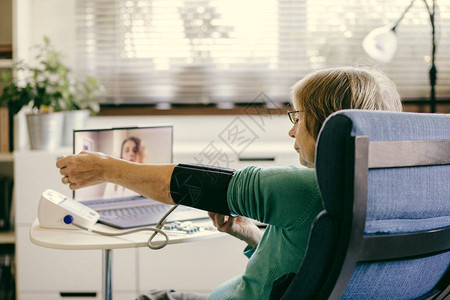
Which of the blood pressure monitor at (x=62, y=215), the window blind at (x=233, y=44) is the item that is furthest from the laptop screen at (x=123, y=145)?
the window blind at (x=233, y=44)

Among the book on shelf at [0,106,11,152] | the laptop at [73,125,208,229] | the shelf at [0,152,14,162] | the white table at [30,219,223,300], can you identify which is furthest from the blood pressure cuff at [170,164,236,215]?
the book on shelf at [0,106,11,152]

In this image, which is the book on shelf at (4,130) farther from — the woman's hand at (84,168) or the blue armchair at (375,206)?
the blue armchair at (375,206)

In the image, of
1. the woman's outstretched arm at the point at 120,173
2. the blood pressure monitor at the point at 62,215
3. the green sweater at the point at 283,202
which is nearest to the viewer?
A: the green sweater at the point at 283,202

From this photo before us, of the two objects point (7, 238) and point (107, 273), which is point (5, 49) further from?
point (107, 273)

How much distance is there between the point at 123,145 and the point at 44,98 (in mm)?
846

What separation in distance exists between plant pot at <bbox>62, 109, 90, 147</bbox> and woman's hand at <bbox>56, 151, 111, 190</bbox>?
4.29ft

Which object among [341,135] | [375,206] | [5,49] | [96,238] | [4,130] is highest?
[5,49]

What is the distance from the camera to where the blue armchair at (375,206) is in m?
0.74

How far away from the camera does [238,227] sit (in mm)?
1334

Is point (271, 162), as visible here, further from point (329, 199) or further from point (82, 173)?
point (329, 199)

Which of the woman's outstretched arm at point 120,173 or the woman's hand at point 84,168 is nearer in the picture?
the woman's outstretched arm at point 120,173

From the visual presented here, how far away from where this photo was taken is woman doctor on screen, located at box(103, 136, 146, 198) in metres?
1.70

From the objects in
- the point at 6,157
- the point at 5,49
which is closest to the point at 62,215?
the point at 6,157

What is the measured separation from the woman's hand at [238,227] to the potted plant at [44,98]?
4.58 feet
